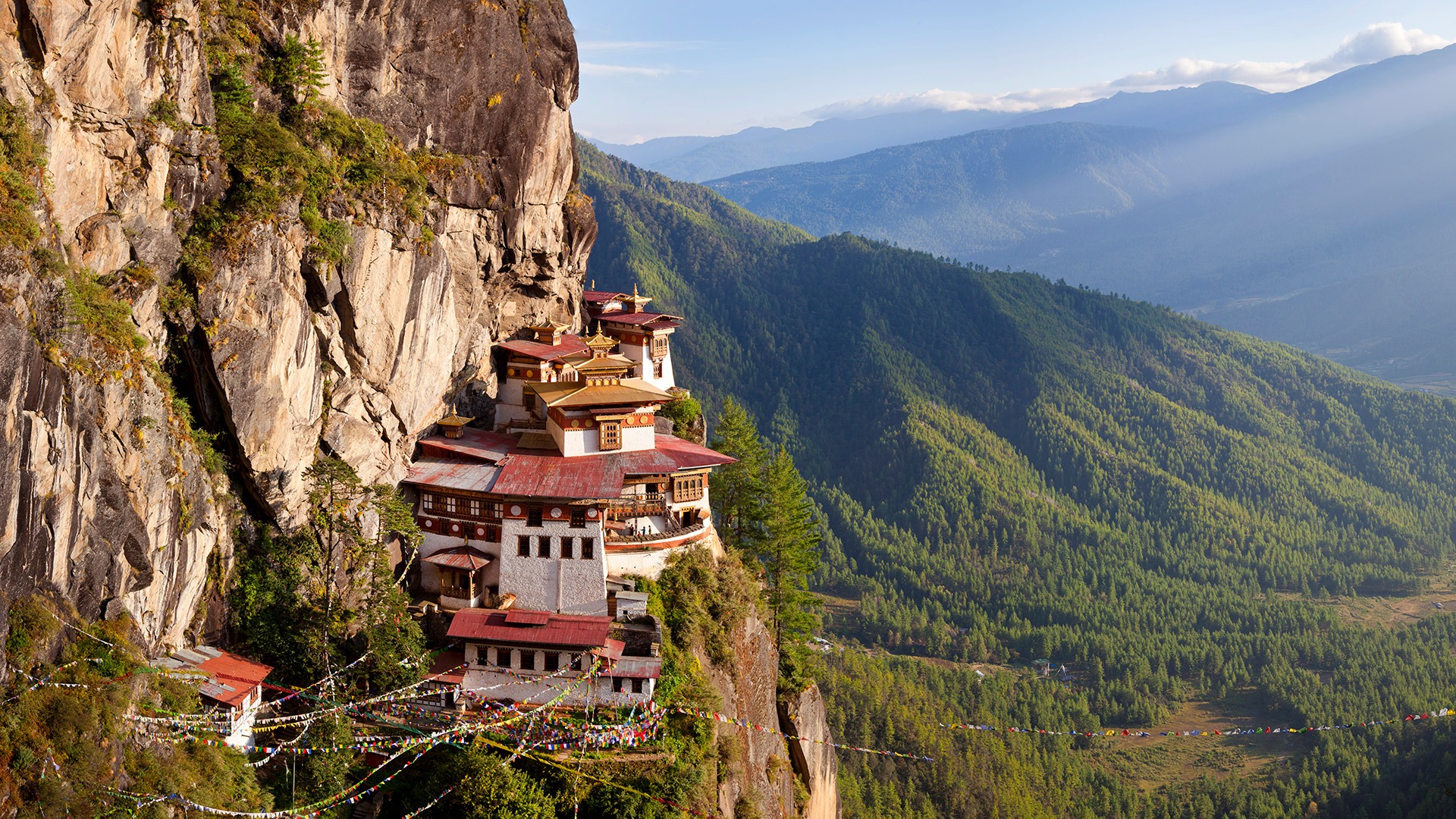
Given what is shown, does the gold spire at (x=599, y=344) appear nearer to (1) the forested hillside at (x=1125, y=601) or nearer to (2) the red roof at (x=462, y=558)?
(2) the red roof at (x=462, y=558)

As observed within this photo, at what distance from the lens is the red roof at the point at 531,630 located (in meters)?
39.2

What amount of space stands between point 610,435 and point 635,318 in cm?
1649

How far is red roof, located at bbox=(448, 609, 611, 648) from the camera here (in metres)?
39.2

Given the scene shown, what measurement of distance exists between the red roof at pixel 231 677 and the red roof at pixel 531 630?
259 inches

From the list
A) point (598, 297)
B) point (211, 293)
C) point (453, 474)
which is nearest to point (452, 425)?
point (453, 474)

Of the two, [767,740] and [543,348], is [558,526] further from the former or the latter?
[767,740]

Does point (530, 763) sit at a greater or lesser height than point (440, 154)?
lesser

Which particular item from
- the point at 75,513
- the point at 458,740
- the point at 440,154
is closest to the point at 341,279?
the point at 440,154

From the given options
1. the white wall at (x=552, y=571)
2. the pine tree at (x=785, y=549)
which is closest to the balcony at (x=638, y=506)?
the white wall at (x=552, y=571)

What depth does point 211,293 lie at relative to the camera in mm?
35750

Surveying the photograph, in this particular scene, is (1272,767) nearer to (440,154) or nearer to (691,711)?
(691,711)

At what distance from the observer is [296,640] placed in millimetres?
37750

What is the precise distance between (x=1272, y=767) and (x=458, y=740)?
10223 centimetres

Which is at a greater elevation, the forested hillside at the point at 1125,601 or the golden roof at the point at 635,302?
the golden roof at the point at 635,302
